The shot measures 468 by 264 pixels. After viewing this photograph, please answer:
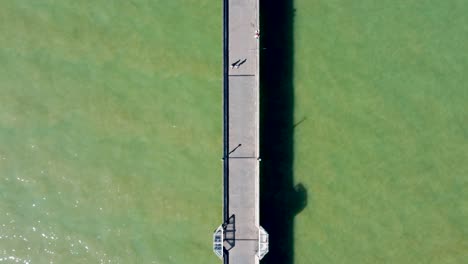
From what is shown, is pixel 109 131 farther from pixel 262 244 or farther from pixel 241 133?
pixel 262 244

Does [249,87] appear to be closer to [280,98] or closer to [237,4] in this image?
[280,98]

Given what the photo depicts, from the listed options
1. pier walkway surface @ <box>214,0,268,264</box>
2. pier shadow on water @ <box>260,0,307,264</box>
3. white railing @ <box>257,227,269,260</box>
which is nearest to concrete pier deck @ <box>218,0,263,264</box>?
pier walkway surface @ <box>214,0,268,264</box>

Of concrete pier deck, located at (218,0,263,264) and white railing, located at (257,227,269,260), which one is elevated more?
concrete pier deck, located at (218,0,263,264)

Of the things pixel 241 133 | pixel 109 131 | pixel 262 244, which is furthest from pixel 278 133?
pixel 109 131

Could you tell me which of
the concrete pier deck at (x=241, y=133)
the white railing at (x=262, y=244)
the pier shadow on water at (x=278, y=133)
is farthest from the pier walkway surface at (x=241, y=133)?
the pier shadow on water at (x=278, y=133)

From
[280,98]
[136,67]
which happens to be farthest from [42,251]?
[280,98]

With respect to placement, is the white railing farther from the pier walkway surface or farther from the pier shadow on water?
the pier shadow on water

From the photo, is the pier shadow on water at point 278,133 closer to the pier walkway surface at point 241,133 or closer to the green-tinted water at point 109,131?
Answer: the pier walkway surface at point 241,133
